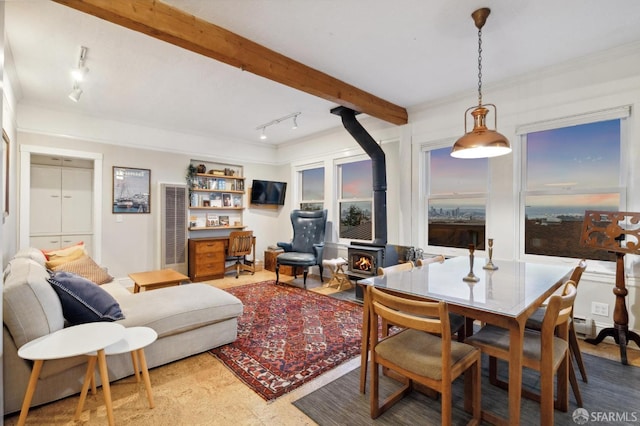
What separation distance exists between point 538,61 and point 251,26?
275 cm

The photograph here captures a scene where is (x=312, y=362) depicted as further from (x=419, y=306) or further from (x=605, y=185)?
(x=605, y=185)

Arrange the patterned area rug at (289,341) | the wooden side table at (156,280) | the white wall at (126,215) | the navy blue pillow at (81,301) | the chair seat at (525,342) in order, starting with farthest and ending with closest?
the white wall at (126,215)
the wooden side table at (156,280)
the patterned area rug at (289,341)
the navy blue pillow at (81,301)
the chair seat at (525,342)

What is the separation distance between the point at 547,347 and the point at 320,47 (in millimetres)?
2728

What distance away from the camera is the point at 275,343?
9.02 feet

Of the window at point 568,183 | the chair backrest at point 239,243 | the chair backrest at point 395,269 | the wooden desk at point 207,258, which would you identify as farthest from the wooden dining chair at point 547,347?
the wooden desk at point 207,258

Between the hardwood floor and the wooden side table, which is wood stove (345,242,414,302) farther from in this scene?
the wooden side table

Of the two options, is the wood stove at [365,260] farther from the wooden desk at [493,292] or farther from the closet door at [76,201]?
the closet door at [76,201]

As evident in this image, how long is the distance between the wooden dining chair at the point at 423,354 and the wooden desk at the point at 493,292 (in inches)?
6.9

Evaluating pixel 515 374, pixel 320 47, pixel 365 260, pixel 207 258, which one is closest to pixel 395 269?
pixel 515 374

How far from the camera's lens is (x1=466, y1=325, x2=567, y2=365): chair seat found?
1621mm

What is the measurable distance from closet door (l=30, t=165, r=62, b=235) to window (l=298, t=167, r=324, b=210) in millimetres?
4041

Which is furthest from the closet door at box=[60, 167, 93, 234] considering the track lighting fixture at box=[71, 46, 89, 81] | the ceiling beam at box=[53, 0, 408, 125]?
the ceiling beam at box=[53, 0, 408, 125]

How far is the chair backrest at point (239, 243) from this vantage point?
5.43 m

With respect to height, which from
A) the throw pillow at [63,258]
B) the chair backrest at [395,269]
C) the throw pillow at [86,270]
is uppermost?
the chair backrest at [395,269]
